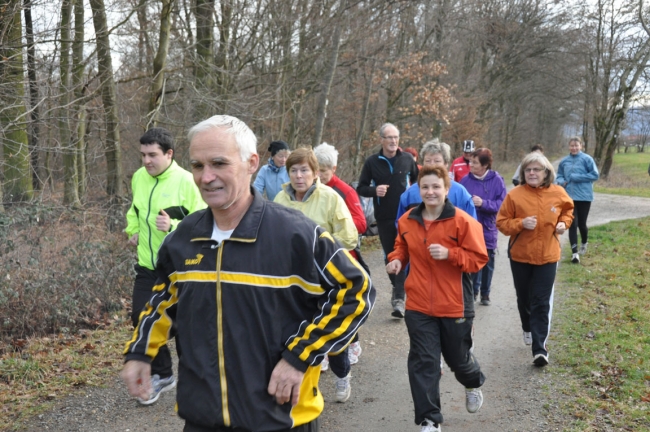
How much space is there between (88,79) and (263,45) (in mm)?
5567

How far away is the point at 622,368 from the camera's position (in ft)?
19.5

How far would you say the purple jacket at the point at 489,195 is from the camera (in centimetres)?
800

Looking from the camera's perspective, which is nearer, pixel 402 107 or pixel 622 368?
pixel 622 368

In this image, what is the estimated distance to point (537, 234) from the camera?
603cm

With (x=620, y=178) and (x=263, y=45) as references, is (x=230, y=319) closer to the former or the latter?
Answer: (x=263, y=45)

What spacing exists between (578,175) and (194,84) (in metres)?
7.60

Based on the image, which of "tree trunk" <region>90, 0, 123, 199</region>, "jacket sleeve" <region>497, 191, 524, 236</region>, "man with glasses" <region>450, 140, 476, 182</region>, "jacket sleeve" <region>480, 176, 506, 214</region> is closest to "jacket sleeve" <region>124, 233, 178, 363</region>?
"jacket sleeve" <region>497, 191, 524, 236</region>

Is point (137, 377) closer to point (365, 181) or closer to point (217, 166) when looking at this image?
point (217, 166)

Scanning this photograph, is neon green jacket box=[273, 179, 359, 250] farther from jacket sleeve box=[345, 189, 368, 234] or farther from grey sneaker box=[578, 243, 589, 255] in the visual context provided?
grey sneaker box=[578, 243, 589, 255]

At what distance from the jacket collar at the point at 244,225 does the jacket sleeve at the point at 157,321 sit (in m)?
0.18

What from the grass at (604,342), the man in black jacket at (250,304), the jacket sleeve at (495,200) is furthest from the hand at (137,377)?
the jacket sleeve at (495,200)

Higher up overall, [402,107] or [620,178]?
[402,107]

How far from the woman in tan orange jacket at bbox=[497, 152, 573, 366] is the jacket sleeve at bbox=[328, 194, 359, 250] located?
179cm

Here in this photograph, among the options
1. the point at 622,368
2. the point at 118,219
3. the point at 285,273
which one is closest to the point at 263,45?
the point at 118,219
